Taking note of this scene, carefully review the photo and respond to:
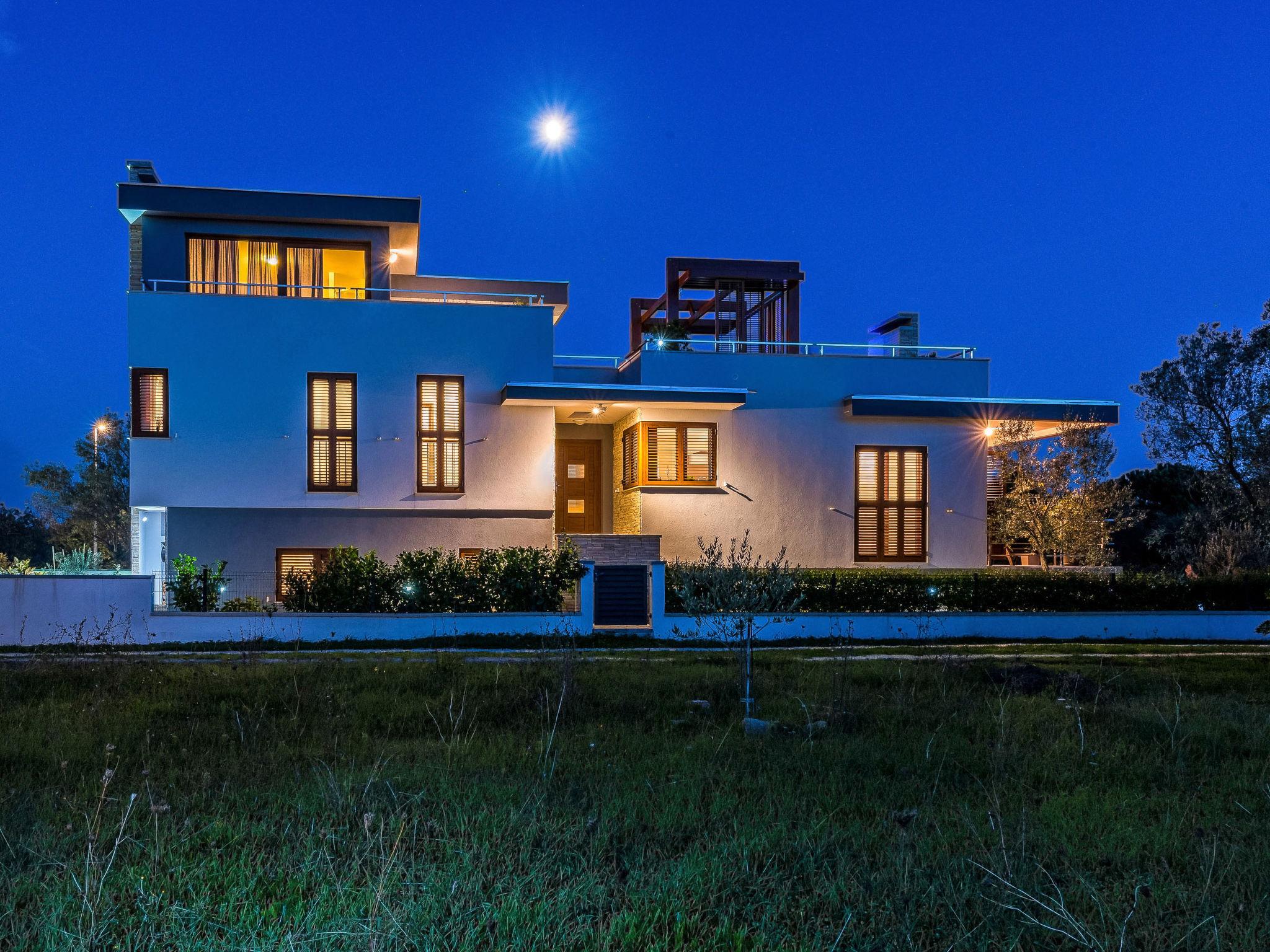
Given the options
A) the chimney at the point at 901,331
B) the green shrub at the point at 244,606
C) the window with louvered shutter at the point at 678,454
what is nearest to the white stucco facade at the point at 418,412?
the window with louvered shutter at the point at 678,454

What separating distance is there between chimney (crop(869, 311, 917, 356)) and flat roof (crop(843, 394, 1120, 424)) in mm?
2561

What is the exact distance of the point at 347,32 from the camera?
53656mm

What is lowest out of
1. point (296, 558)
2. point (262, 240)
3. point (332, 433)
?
point (296, 558)

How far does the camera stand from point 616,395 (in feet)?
66.0

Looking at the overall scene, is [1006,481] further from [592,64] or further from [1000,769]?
[592,64]

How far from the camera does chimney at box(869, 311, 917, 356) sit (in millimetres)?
25078

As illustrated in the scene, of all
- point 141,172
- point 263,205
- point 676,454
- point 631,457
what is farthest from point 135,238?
point 676,454

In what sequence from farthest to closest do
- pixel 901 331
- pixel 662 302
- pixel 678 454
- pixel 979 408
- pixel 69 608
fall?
pixel 662 302 < pixel 901 331 < pixel 979 408 < pixel 678 454 < pixel 69 608

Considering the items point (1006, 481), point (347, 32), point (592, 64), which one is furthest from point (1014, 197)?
point (1006, 481)

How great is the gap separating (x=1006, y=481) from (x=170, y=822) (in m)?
20.9

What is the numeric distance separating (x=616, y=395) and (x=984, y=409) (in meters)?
8.34

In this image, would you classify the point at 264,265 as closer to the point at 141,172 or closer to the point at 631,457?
the point at 141,172

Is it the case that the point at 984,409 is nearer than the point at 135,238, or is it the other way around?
the point at 135,238

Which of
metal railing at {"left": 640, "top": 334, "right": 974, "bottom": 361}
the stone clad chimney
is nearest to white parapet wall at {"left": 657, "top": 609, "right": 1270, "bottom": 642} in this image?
metal railing at {"left": 640, "top": 334, "right": 974, "bottom": 361}
